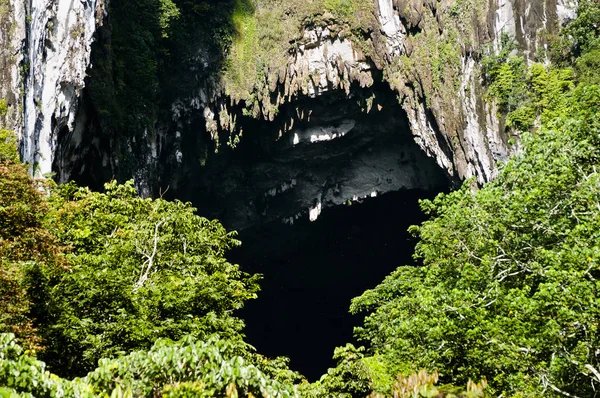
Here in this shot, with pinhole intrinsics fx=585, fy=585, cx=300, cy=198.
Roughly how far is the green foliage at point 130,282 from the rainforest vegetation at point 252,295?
3cm

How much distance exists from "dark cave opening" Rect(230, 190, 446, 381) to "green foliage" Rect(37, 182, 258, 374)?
18489 millimetres

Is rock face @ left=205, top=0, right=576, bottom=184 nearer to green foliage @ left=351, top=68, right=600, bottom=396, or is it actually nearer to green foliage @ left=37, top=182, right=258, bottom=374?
green foliage @ left=351, top=68, right=600, bottom=396

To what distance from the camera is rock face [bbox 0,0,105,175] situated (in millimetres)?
16078

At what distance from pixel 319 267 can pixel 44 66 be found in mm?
20637

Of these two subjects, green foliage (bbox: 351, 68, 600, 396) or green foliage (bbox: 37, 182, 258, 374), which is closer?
green foliage (bbox: 351, 68, 600, 396)

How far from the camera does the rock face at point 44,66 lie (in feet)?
52.7

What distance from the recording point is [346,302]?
35.2 metres

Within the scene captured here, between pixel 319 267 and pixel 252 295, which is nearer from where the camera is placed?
pixel 252 295

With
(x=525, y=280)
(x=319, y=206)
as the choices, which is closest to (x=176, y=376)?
(x=525, y=280)

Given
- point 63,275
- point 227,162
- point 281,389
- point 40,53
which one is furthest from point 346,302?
point 281,389

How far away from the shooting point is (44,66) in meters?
17.7

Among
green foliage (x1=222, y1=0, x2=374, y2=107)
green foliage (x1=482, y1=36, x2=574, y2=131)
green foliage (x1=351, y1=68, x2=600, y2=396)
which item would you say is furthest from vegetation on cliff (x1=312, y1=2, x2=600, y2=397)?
green foliage (x1=222, y1=0, x2=374, y2=107)

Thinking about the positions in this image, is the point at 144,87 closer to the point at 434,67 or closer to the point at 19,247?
the point at 434,67

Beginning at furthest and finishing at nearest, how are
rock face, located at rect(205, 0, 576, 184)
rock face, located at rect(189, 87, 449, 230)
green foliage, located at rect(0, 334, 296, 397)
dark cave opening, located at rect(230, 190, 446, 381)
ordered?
1. dark cave opening, located at rect(230, 190, 446, 381)
2. rock face, located at rect(189, 87, 449, 230)
3. rock face, located at rect(205, 0, 576, 184)
4. green foliage, located at rect(0, 334, 296, 397)
